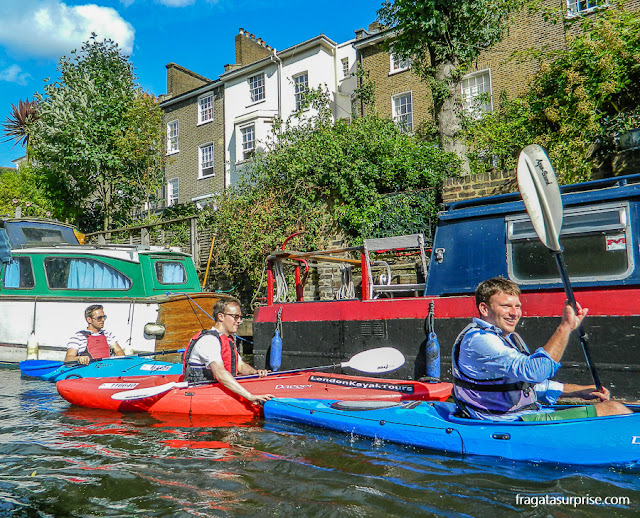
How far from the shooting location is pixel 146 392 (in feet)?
21.5

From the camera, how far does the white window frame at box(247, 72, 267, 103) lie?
80.0 feet

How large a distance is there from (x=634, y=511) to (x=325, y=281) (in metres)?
9.14

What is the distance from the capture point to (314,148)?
14.5 metres

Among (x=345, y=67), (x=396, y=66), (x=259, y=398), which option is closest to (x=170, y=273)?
(x=259, y=398)

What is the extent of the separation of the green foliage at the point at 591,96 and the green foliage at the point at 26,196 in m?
16.6

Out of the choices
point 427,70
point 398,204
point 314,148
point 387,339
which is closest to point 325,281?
point 398,204

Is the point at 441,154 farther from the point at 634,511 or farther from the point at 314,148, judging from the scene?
the point at 634,511

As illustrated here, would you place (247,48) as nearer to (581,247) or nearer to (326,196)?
(326,196)

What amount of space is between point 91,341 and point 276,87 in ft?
60.2

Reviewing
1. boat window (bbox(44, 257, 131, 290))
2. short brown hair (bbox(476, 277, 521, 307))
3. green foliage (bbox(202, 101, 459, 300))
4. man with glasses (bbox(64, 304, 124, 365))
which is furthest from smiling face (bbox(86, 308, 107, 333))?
short brown hair (bbox(476, 277, 521, 307))

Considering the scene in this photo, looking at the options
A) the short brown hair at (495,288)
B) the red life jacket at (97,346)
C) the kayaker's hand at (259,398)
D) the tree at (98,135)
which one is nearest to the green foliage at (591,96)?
the short brown hair at (495,288)

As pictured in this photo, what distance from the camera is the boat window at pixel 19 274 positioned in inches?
429

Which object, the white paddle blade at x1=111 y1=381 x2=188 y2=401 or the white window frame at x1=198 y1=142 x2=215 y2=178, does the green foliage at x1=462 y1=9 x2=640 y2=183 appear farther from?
the white window frame at x1=198 y1=142 x2=215 y2=178

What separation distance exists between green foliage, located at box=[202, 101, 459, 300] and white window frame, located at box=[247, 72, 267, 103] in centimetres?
1040
